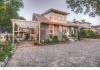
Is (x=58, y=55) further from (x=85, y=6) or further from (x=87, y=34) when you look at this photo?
(x=85, y=6)

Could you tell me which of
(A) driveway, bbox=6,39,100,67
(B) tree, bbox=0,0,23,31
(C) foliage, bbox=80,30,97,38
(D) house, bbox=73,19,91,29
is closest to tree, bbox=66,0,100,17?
(D) house, bbox=73,19,91,29

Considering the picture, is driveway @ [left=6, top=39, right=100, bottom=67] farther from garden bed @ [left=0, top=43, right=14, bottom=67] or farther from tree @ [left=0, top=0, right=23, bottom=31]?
tree @ [left=0, top=0, right=23, bottom=31]

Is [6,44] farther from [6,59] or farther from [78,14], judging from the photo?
[78,14]

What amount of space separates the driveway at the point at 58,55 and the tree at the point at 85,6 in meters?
0.42

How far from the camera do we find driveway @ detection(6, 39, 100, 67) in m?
3.76

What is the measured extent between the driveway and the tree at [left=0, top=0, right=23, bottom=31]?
0.43m

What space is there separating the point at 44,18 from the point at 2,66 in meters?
1.27

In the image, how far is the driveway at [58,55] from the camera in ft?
12.3

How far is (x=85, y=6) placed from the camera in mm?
3793

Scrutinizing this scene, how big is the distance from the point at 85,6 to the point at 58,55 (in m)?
0.82

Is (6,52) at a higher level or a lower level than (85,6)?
lower

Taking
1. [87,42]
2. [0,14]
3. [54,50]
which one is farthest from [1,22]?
[87,42]

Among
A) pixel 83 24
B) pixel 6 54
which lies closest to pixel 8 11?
pixel 6 54

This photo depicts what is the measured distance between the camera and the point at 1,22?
365cm
